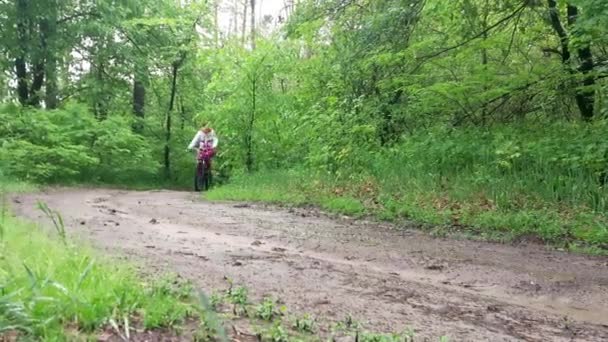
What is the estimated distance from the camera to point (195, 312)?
3260 millimetres

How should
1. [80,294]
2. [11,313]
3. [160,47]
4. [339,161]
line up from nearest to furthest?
[11,313], [80,294], [339,161], [160,47]

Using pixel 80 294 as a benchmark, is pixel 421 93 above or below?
above

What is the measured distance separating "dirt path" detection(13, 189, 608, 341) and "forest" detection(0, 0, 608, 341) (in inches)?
44.9

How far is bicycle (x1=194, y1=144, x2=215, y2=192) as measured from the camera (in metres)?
15.8

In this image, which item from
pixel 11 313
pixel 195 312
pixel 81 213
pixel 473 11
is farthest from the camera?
pixel 473 11

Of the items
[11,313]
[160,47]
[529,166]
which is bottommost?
[11,313]

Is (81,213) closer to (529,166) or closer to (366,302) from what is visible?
(366,302)

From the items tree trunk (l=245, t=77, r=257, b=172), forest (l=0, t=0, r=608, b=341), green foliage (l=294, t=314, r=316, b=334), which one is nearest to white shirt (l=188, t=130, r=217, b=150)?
forest (l=0, t=0, r=608, b=341)

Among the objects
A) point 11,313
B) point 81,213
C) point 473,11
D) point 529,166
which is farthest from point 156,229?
point 473,11

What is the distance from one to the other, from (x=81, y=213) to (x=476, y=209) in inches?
220

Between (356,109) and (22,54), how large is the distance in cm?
1271

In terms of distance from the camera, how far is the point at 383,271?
507 centimetres

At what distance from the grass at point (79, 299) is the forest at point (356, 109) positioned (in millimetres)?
4700

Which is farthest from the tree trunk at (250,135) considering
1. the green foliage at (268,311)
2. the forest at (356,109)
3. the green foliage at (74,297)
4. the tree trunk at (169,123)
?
the green foliage at (268,311)
